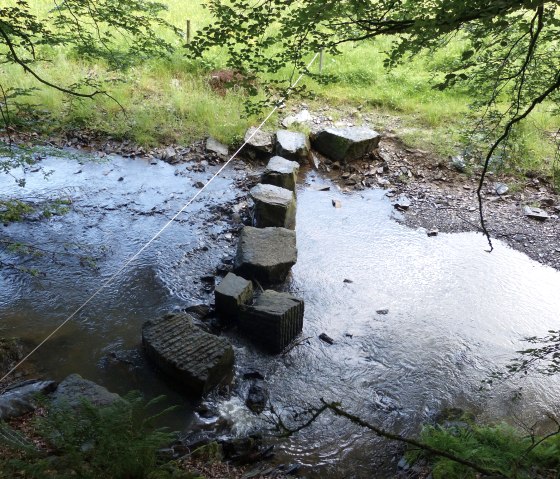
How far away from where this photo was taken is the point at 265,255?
18.7 feet

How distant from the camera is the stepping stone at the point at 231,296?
4914 mm

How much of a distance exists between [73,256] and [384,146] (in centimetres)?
616

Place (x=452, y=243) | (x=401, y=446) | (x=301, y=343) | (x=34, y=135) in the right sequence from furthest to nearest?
(x=34, y=135) < (x=452, y=243) < (x=301, y=343) < (x=401, y=446)

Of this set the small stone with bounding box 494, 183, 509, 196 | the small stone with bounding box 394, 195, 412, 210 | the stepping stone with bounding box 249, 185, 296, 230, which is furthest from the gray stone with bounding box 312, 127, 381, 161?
the stepping stone with bounding box 249, 185, 296, 230

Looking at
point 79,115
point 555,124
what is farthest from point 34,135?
point 555,124

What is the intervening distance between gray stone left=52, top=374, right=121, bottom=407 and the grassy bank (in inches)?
216

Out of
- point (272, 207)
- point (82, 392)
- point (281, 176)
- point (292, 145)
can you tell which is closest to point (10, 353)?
point (82, 392)

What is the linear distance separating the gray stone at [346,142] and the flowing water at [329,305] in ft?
3.82

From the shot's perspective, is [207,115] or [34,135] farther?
[207,115]

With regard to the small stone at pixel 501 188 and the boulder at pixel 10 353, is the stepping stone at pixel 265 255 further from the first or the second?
the small stone at pixel 501 188

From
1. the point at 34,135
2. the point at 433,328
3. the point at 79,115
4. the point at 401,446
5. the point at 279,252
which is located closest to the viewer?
the point at 401,446

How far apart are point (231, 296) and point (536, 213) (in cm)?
532

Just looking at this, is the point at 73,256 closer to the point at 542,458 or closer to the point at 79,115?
the point at 79,115

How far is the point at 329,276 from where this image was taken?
5992 mm
